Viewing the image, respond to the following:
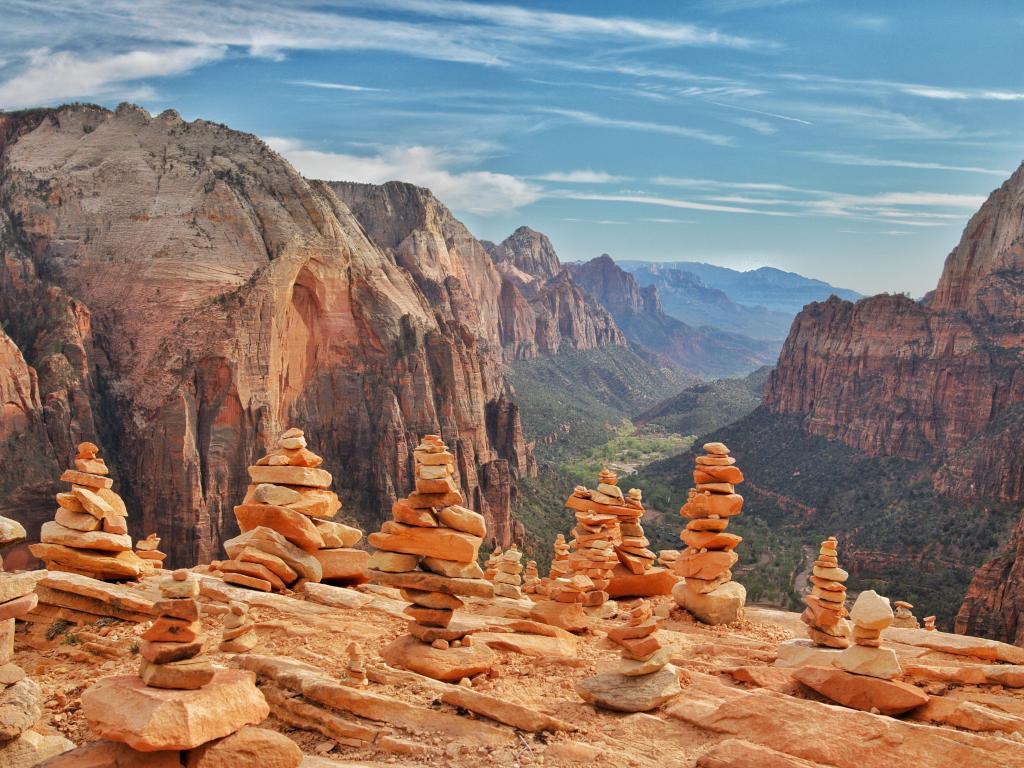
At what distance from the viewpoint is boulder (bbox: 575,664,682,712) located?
12.3 metres

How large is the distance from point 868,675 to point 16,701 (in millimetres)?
11989

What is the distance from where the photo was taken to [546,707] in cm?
1241

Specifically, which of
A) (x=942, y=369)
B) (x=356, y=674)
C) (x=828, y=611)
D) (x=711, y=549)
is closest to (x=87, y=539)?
(x=356, y=674)

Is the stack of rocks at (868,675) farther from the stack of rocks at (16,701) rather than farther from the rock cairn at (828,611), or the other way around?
the stack of rocks at (16,701)

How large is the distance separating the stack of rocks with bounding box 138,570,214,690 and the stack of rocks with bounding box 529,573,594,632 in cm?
933

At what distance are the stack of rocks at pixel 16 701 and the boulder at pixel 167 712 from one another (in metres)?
0.84

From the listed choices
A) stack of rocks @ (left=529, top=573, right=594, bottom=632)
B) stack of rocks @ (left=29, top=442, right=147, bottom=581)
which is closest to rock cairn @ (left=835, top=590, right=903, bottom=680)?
stack of rocks @ (left=529, top=573, right=594, bottom=632)

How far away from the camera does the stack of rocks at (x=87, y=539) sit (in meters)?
18.0

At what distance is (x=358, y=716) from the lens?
37.3 feet

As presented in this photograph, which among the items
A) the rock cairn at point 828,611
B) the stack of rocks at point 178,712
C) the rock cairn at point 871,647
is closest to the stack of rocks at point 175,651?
the stack of rocks at point 178,712

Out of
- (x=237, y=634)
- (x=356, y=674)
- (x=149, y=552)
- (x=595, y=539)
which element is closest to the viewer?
(x=356, y=674)

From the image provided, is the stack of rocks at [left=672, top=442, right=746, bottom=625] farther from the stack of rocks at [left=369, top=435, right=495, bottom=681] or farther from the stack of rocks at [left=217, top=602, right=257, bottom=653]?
the stack of rocks at [left=217, top=602, right=257, bottom=653]

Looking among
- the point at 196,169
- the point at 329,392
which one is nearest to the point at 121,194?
the point at 196,169

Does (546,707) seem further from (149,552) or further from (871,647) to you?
(149,552)
